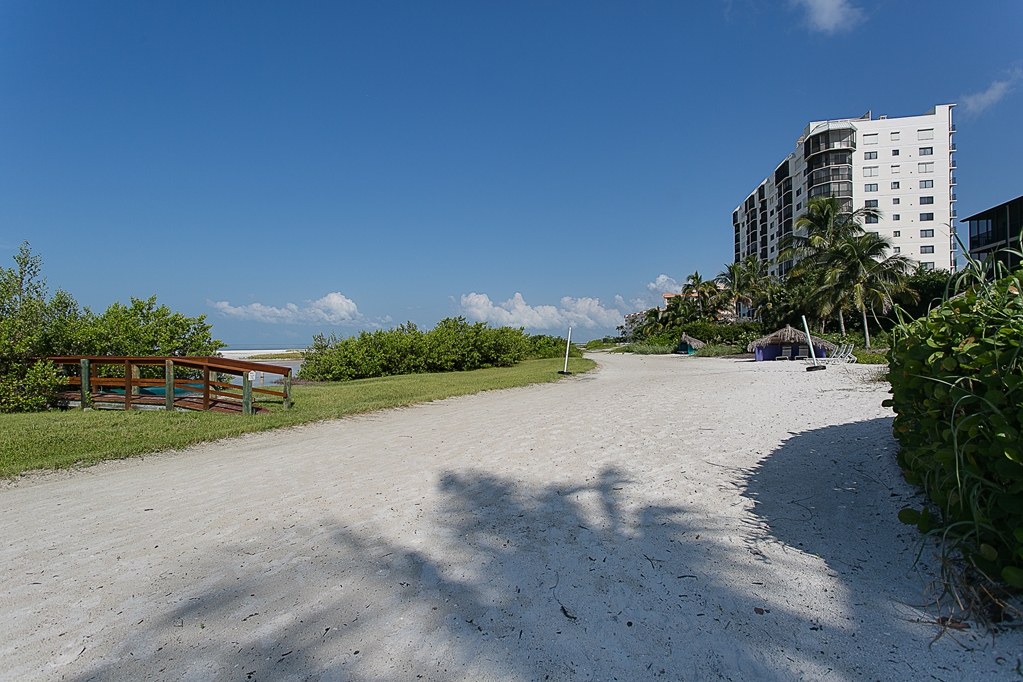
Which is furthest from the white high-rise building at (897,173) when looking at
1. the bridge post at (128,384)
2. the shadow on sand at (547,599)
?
the shadow on sand at (547,599)

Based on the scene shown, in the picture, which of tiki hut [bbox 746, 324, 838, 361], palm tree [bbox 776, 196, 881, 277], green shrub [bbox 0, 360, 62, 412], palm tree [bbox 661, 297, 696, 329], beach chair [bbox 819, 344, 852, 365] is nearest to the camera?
green shrub [bbox 0, 360, 62, 412]

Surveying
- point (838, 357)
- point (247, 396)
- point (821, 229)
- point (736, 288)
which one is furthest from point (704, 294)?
point (247, 396)

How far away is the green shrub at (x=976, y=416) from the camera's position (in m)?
2.05

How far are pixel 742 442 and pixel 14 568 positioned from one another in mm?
6517

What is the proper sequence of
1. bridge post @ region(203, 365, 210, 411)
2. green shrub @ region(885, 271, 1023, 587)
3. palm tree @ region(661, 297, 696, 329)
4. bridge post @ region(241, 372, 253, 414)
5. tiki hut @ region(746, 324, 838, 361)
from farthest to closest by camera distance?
palm tree @ region(661, 297, 696, 329) < tiki hut @ region(746, 324, 838, 361) < bridge post @ region(203, 365, 210, 411) < bridge post @ region(241, 372, 253, 414) < green shrub @ region(885, 271, 1023, 587)

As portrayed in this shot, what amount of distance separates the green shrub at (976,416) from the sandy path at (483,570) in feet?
1.37

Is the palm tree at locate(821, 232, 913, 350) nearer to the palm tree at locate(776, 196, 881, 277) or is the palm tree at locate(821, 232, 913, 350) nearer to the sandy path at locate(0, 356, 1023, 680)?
the palm tree at locate(776, 196, 881, 277)

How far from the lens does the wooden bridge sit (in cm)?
971

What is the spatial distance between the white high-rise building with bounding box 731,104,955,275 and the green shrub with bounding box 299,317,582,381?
47.2m

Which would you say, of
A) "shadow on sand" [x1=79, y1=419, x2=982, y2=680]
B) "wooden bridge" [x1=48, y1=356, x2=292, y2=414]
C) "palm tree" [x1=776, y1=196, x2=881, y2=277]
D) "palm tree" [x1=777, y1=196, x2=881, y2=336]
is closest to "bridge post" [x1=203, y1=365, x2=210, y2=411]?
"wooden bridge" [x1=48, y1=356, x2=292, y2=414]

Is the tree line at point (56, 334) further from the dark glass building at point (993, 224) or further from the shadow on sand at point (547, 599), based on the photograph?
the dark glass building at point (993, 224)

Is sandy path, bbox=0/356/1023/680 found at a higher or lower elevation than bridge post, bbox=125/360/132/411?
lower

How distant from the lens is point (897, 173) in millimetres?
62656

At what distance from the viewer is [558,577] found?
2.92 m
